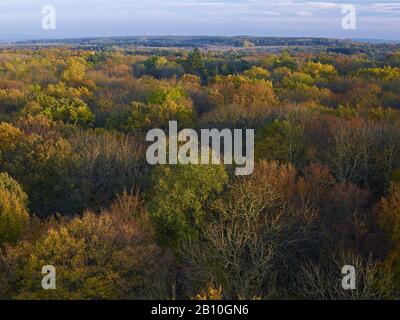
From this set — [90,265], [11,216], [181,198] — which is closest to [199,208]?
[181,198]

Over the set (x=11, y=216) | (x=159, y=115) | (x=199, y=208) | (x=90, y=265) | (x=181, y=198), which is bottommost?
(x=90, y=265)

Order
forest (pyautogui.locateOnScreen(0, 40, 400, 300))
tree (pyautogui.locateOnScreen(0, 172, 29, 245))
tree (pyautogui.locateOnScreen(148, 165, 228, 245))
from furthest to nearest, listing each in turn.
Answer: tree (pyautogui.locateOnScreen(148, 165, 228, 245))
tree (pyautogui.locateOnScreen(0, 172, 29, 245))
forest (pyautogui.locateOnScreen(0, 40, 400, 300))

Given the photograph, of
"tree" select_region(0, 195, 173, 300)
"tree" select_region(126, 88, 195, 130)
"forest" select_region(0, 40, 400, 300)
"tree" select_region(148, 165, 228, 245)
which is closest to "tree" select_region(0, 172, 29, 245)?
"forest" select_region(0, 40, 400, 300)

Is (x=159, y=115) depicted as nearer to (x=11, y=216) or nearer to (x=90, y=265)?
(x=11, y=216)

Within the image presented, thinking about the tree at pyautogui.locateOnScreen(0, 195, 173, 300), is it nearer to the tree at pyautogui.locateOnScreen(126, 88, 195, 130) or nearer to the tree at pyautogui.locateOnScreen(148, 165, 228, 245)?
the tree at pyautogui.locateOnScreen(148, 165, 228, 245)

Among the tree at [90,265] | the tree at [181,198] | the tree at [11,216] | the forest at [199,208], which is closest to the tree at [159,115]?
the forest at [199,208]

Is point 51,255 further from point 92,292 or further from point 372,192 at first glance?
point 372,192

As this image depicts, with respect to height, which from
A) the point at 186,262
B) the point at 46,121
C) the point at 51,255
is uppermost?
the point at 46,121

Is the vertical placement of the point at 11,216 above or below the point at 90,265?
above

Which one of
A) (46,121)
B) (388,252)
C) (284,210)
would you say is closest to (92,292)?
(284,210)
